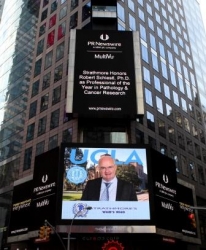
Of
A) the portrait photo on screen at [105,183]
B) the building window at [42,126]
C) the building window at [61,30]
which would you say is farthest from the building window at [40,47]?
the portrait photo on screen at [105,183]

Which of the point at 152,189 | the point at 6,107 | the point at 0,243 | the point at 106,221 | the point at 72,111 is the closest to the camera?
the point at 106,221

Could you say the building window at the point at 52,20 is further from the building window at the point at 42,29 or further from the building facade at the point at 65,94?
the building window at the point at 42,29

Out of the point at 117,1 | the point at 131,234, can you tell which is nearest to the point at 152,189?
the point at 131,234

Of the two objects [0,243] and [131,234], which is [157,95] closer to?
[131,234]

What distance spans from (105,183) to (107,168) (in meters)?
1.94

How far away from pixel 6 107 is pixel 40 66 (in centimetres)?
1261

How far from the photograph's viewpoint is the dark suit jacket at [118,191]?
134 ft

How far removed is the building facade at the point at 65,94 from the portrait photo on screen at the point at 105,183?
174 inches

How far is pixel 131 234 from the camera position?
40500 mm

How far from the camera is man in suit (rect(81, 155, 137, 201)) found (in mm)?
41031

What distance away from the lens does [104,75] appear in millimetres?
49719

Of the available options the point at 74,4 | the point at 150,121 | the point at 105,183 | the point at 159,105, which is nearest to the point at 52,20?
the point at 74,4

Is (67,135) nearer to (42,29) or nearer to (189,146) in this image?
(189,146)

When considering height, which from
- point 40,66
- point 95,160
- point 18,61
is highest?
point 18,61
